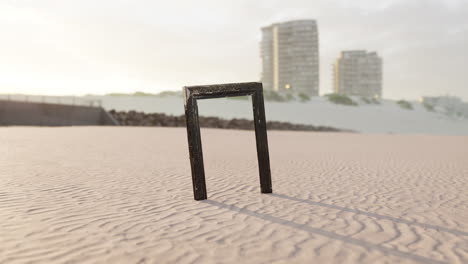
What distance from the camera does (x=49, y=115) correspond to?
24.7m

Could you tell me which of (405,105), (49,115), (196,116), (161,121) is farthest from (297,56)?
(196,116)

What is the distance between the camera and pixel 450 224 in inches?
171

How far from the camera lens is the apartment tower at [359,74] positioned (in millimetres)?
120062

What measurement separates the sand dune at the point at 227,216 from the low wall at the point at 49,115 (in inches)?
702

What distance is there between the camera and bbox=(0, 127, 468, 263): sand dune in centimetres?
328

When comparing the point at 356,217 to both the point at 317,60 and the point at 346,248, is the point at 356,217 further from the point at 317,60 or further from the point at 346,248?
the point at 317,60

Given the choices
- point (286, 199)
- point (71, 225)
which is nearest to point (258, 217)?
point (286, 199)

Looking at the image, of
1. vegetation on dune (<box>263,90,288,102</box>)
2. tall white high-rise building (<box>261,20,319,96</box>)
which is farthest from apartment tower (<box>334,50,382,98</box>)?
vegetation on dune (<box>263,90,288,102</box>)

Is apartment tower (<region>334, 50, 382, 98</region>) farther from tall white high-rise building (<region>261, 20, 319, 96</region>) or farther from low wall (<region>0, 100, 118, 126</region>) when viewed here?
low wall (<region>0, 100, 118, 126</region>)

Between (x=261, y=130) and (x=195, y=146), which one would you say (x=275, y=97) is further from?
(x=195, y=146)

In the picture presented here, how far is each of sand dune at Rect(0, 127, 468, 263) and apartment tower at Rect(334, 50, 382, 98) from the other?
387 ft

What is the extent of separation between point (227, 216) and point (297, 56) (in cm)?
10740

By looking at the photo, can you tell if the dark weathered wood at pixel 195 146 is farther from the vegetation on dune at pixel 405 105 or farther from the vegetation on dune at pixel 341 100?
the vegetation on dune at pixel 405 105

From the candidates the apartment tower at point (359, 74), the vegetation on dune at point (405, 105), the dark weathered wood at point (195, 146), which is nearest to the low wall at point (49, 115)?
the dark weathered wood at point (195, 146)
